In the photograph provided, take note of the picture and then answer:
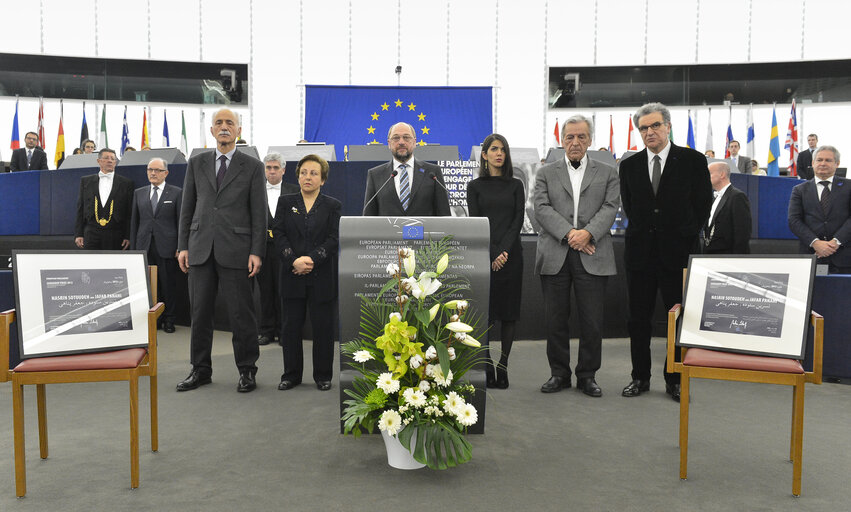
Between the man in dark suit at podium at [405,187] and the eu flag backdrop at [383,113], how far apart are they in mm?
8157

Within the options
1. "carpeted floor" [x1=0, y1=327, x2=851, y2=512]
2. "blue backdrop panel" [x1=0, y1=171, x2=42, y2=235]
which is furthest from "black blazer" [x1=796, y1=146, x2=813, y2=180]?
"blue backdrop panel" [x1=0, y1=171, x2=42, y2=235]

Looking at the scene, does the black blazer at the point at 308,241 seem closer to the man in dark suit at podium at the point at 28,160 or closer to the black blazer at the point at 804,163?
the man in dark suit at podium at the point at 28,160

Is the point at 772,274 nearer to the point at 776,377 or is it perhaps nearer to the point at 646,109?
the point at 776,377

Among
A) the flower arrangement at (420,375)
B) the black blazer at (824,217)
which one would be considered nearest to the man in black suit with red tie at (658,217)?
the flower arrangement at (420,375)

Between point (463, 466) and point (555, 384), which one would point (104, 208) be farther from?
point (463, 466)

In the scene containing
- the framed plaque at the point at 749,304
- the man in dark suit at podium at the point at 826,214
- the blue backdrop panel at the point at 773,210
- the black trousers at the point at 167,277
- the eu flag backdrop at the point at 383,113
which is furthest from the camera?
the eu flag backdrop at the point at 383,113

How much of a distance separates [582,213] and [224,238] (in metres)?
2.18

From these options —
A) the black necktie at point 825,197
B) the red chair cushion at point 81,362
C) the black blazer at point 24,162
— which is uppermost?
the black blazer at point 24,162

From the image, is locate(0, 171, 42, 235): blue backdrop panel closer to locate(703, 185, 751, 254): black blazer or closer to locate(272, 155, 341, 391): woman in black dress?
locate(272, 155, 341, 391): woman in black dress

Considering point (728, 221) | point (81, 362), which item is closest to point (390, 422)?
point (81, 362)

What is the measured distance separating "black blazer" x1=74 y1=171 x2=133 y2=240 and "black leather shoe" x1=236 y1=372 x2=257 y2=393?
313 cm

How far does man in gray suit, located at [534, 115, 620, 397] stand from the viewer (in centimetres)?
376

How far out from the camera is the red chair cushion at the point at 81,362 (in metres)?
2.27

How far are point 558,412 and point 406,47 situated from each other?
1309cm
